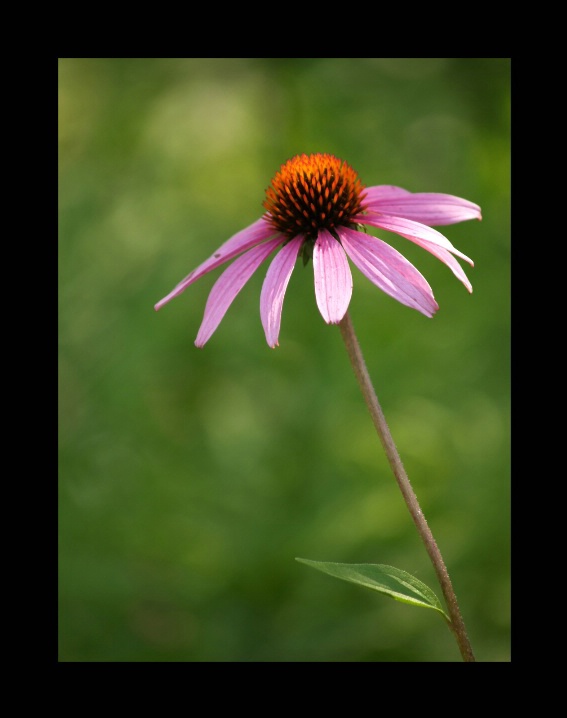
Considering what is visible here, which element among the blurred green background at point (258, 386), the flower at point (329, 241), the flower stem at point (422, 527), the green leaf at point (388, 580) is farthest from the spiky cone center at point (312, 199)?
the blurred green background at point (258, 386)

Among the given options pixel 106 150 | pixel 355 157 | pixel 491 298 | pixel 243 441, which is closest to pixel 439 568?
pixel 243 441

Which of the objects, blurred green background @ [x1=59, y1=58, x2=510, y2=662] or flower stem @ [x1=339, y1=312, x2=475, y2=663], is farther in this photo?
blurred green background @ [x1=59, y1=58, x2=510, y2=662]

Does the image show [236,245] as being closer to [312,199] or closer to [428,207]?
[312,199]

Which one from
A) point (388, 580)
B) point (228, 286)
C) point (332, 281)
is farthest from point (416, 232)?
point (388, 580)

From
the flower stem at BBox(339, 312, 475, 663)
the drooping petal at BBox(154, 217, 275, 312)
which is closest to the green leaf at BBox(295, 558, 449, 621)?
the flower stem at BBox(339, 312, 475, 663)

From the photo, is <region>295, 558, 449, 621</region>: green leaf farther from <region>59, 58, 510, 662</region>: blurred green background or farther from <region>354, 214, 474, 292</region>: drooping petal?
<region>59, 58, 510, 662</region>: blurred green background

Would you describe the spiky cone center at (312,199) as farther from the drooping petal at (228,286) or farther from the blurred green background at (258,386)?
the blurred green background at (258,386)

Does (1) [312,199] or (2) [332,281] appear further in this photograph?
(1) [312,199]
